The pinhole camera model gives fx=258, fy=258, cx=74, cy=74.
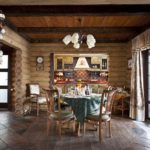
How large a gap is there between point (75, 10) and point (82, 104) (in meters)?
1.93

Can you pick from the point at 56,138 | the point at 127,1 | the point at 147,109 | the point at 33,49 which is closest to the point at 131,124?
the point at 147,109

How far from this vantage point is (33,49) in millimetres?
9336

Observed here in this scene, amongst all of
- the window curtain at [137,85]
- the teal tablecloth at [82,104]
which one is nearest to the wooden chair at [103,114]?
the teal tablecloth at [82,104]

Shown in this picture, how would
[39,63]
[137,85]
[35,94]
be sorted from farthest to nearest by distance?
[39,63] → [35,94] → [137,85]

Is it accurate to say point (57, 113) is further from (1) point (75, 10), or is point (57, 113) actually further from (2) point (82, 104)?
(1) point (75, 10)

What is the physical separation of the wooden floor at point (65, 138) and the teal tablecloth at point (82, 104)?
477mm

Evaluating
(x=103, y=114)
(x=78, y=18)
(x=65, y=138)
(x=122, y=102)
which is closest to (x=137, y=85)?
(x=122, y=102)

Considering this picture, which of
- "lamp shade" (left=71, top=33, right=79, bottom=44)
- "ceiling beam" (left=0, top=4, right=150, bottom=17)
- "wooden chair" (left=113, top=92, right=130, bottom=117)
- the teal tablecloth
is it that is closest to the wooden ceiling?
"ceiling beam" (left=0, top=4, right=150, bottom=17)

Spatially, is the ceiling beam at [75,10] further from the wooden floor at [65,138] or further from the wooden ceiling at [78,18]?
the wooden floor at [65,138]

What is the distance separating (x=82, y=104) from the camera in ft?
17.7

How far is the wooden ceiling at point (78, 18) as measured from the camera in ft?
16.7

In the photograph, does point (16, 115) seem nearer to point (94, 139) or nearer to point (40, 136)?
point (40, 136)

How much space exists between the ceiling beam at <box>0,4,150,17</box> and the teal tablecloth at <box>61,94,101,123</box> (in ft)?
5.73

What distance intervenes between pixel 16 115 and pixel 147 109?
3930 millimetres
